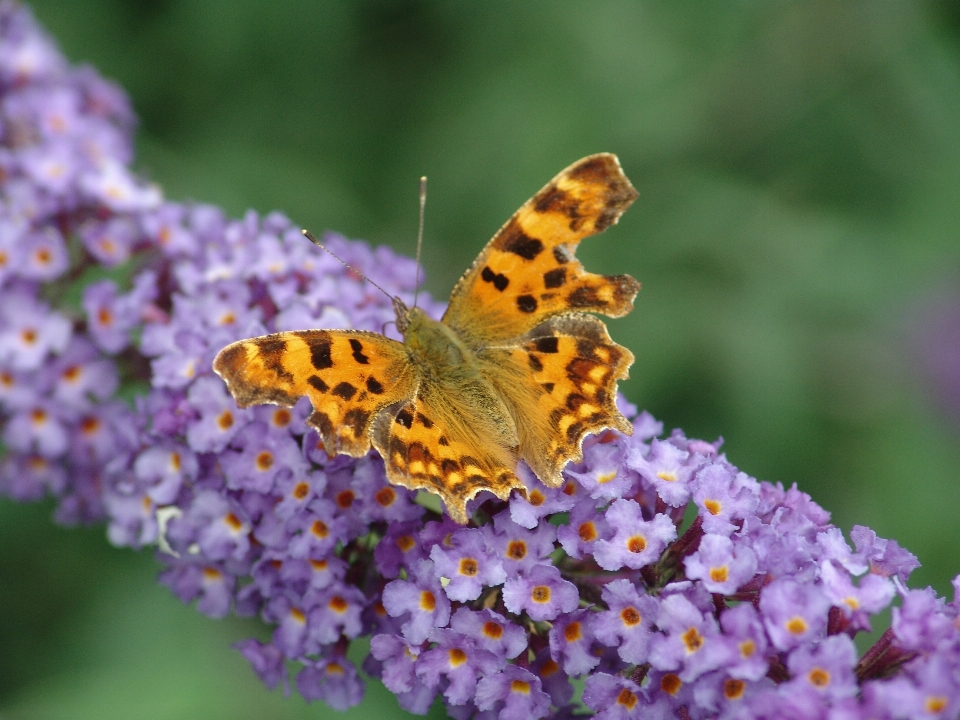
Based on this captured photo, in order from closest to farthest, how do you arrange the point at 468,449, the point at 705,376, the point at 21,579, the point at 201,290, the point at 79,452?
the point at 468,449 < the point at 201,290 < the point at 79,452 < the point at 21,579 < the point at 705,376

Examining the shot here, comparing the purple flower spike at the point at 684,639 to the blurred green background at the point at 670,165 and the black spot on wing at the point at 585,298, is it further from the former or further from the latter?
the blurred green background at the point at 670,165

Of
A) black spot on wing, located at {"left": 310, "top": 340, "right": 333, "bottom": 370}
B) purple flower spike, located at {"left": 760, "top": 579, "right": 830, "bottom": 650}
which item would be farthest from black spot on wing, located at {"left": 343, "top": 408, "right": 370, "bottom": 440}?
purple flower spike, located at {"left": 760, "top": 579, "right": 830, "bottom": 650}

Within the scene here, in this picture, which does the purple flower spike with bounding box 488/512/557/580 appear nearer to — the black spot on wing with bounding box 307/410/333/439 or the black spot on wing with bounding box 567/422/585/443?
the black spot on wing with bounding box 567/422/585/443

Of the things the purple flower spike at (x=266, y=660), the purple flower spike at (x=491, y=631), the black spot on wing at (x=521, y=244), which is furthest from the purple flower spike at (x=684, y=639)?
the purple flower spike at (x=266, y=660)

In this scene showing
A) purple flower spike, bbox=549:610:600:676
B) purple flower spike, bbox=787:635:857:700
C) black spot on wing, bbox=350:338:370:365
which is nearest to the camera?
purple flower spike, bbox=787:635:857:700

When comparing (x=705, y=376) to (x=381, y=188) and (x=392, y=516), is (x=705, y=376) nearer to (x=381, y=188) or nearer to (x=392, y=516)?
(x=381, y=188)

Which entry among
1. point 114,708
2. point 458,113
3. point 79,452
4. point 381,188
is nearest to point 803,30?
point 458,113

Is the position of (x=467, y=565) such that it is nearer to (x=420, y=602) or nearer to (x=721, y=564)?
(x=420, y=602)
